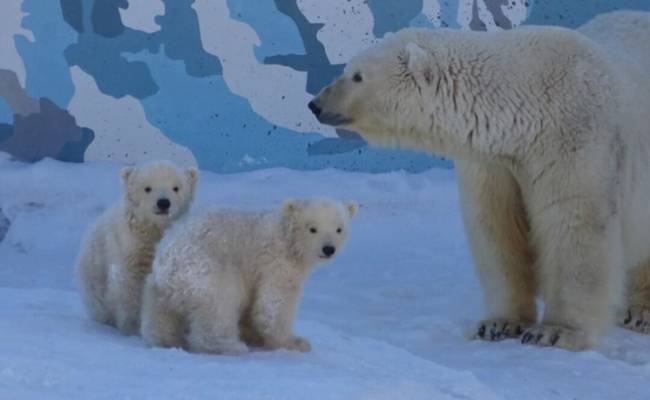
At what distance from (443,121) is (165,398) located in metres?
2.43

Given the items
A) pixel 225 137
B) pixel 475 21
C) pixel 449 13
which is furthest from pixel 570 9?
pixel 225 137

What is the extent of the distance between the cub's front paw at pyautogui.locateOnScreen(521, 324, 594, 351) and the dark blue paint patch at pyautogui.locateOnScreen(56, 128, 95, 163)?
365 centimetres

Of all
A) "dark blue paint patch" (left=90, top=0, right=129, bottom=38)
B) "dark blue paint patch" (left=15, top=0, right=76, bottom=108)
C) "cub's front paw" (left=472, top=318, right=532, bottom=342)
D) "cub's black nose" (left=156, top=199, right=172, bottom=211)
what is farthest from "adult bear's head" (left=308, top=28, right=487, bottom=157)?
"dark blue paint patch" (left=15, top=0, right=76, bottom=108)

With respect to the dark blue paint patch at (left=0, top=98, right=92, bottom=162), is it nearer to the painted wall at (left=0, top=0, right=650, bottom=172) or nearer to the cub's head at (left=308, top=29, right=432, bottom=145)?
the painted wall at (left=0, top=0, right=650, bottom=172)

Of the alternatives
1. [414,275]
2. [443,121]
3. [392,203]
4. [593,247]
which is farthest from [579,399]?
[392,203]

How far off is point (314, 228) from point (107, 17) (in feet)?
13.8

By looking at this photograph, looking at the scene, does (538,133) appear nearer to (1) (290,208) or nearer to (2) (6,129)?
(1) (290,208)

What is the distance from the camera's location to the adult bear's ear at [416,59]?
586 centimetres

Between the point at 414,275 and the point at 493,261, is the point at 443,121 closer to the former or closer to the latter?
the point at 493,261

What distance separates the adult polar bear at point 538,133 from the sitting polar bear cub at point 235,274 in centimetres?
117

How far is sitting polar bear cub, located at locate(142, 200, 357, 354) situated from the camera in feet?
15.3

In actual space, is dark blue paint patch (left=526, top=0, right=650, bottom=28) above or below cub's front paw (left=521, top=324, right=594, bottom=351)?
above

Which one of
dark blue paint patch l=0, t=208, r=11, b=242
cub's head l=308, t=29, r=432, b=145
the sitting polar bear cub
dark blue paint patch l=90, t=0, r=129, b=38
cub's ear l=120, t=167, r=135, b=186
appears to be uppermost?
cub's head l=308, t=29, r=432, b=145

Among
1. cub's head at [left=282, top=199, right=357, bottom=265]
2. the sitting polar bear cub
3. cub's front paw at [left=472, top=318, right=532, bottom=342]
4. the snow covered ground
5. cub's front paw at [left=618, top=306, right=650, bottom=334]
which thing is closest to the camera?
the snow covered ground
